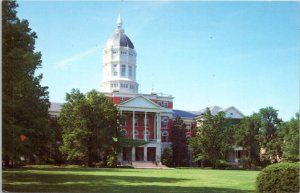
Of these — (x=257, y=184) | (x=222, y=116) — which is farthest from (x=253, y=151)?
(x=257, y=184)

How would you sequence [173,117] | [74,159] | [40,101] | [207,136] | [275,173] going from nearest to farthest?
[275,173] → [40,101] → [74,159] → [207,136] → [173,117]

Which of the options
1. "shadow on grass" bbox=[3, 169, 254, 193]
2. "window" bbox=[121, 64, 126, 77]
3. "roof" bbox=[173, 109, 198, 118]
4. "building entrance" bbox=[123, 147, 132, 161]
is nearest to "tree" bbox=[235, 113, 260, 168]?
"building entrance" bbox=[123, 147, 132, 161]

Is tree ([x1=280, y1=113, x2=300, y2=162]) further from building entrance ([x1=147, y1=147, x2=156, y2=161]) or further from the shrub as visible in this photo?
building entrance ([x1=147, y1=147, x2=156, y2=161])

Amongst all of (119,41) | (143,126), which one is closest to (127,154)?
(143,126)

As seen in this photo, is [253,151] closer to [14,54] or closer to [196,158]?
[196,158]

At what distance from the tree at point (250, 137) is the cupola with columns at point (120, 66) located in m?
19.3

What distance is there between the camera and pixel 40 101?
31.3 m

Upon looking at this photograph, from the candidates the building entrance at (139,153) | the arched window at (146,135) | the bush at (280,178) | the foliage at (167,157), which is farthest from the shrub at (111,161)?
the bush at (280,178)

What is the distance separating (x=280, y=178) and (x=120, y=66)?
5666cm

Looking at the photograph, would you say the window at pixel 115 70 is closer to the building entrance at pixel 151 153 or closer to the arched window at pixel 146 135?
the arched window at pixel 146 135

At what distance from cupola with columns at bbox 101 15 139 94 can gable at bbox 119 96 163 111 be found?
487cm

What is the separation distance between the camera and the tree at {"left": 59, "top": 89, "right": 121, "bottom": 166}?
4878 centimetres

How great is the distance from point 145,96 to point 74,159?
18737 millimetres

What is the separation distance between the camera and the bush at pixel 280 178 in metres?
14.4
